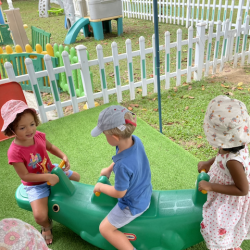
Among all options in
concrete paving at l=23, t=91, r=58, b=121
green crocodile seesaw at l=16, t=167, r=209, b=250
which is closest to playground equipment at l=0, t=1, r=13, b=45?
concrete paving at l=23, t=91, r=58, b=121

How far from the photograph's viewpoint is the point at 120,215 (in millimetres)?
1769

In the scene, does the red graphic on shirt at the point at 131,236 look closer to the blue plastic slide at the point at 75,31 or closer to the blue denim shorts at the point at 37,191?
the blue denim shorts at the point at 37,191

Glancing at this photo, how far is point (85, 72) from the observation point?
165 inches

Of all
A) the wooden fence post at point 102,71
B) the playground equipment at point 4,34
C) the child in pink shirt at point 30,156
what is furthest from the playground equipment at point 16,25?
the child in pink shirt at point 30,156

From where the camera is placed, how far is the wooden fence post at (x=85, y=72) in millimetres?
4034

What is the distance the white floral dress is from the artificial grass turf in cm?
44

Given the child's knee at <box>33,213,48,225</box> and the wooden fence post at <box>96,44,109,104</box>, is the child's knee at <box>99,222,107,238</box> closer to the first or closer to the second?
the child's knee at <box>33,213,48,225</box>

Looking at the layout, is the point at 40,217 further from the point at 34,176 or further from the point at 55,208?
the point at 34,176

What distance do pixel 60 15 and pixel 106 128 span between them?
14265 millimetres

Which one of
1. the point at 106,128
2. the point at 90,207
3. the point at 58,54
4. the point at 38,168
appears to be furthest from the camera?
the point at 58,54

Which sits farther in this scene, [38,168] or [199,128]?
[199,128]

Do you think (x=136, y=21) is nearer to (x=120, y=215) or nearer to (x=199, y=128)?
(x=199, y=128)

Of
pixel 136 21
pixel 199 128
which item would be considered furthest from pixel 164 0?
pixel 199 128

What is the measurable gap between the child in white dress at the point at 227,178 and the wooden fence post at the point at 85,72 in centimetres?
292
